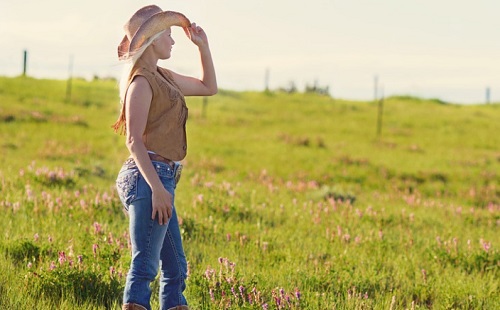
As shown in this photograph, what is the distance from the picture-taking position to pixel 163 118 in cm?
441

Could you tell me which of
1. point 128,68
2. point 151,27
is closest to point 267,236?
point 128,68

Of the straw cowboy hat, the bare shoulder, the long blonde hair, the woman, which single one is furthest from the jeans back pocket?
the straw cowboy hat

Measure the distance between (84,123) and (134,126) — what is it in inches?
1019

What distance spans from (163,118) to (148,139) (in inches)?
7.0

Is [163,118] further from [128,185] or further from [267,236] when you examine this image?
[267,236]

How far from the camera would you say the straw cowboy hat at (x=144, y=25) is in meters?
4.32

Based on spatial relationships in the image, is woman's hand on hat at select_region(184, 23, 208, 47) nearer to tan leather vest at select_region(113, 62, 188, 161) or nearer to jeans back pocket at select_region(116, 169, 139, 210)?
tan leather vest at select_region(113, 62, 188, 161)

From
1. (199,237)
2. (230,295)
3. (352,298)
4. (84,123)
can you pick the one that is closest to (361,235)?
(199,237)

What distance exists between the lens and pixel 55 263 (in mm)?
5797

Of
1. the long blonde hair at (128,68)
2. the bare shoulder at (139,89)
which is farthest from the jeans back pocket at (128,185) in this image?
the bare shoulder at (139,89)

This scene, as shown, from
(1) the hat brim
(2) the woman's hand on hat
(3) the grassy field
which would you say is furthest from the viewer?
(3) the grassy field

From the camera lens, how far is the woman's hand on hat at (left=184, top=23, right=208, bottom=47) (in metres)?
4.86

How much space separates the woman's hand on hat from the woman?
0.66 ft

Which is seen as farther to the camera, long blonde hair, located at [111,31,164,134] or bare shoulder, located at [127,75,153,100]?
long blonde hair, located at [111,31,164,134]
